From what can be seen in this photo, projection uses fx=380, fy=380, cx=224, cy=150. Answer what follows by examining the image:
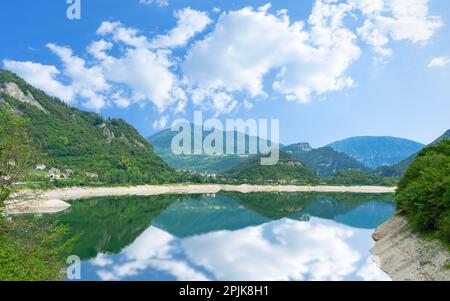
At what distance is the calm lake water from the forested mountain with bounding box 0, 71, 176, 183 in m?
34.6

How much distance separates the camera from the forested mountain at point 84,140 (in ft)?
321

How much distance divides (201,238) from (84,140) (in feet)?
304

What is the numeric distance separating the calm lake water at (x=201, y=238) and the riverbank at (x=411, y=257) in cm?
98

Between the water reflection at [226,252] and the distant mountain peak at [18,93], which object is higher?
the distant mountain peak at [18,93]

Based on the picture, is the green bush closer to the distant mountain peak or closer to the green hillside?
the green hillside

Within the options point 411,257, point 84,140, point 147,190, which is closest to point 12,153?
point 411,257

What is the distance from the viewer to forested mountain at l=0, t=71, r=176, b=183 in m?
97.7

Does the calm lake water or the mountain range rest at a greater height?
the mountain range

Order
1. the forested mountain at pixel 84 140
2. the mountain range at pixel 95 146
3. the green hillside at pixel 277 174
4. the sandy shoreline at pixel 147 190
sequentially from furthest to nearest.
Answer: the green hillside at pixel 277 174
the mountain range at pixel 95 146
the forested mountain at pixel 84 140
the sandy shoreline at pixel 147 190

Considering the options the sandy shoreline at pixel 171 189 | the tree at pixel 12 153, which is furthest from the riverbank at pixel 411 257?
the sandy shoreline at pixel 171 189

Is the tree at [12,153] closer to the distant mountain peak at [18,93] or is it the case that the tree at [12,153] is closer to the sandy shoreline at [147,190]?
the sandy shoreline at [147,190]

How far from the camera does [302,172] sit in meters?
149

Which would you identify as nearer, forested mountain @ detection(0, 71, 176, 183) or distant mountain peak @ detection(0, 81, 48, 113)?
forested mountain @ detection(0, 71, 176, 183)

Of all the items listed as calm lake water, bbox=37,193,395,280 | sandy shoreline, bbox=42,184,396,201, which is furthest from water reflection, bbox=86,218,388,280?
sandy shoreline, bbox=42,184,396,201
